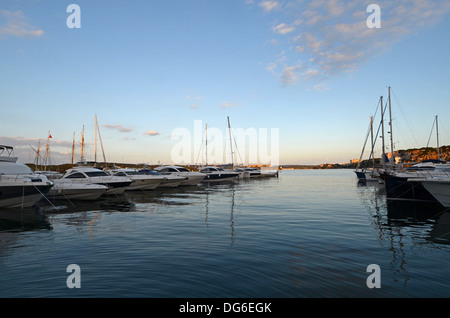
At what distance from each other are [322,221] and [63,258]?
11.6m

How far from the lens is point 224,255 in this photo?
8.65 meters

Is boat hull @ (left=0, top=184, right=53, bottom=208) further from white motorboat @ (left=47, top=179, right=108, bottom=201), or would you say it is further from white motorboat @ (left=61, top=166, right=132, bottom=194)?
white motorboat @ (left=61, top=166, right=132, bottom=194)

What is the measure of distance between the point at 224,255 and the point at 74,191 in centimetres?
1820

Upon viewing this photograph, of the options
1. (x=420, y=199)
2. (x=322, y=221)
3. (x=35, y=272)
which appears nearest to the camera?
(x=35, y=272)

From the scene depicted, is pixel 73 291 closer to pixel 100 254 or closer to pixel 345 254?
pixel 100 254

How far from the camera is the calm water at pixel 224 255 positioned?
620cm

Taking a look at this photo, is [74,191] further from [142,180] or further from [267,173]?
[267,173]

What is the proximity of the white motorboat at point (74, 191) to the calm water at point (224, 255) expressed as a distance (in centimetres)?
633

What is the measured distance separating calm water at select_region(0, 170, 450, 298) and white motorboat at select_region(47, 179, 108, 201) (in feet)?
20.8

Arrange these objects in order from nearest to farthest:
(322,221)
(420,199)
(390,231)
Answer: (390,231), (322,221), (420,199)

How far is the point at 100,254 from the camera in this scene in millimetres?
8758

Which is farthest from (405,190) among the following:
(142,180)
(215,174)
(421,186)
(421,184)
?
(215,174)

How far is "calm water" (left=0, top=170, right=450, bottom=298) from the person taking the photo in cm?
620
